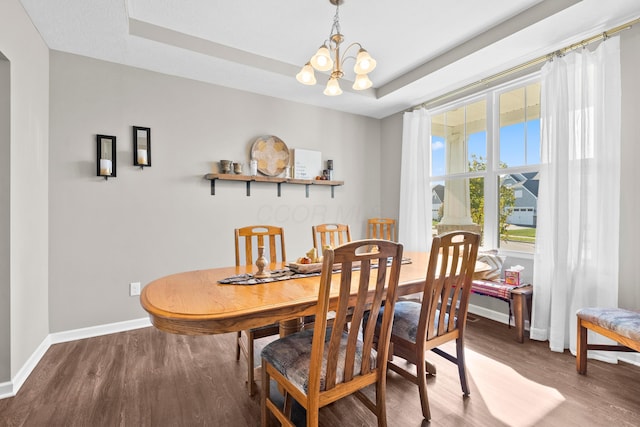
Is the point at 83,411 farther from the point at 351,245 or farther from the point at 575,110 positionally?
the point at 575,110

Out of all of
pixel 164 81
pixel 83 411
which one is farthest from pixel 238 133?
pixel 83 411

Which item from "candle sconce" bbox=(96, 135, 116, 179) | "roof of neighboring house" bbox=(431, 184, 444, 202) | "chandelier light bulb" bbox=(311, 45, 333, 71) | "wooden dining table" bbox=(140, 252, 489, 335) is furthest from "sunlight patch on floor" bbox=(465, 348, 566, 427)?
"candle sconce" bbox=(96, 135, 116, 179)

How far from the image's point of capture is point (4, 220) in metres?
1.86

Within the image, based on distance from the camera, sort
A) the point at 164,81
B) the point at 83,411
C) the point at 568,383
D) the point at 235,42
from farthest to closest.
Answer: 1. the point at 164,81
2. the point at 235,42
3. the point at 568,383
4. the point at 83,411

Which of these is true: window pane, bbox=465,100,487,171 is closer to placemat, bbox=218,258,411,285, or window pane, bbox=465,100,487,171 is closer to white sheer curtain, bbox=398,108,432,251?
white sheer curtain, bbox=398,108,432,251

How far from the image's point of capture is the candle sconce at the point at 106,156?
272cm

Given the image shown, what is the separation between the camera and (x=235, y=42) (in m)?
2.77

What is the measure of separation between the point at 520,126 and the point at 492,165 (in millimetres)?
435

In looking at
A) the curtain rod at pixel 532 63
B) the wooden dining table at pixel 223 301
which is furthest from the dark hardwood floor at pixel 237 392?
the curtain rod at pixel 532 63

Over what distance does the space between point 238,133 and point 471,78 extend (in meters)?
2.52

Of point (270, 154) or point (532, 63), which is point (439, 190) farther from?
point (270, 154)

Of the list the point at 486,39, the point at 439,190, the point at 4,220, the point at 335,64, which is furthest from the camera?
the point at 439,190

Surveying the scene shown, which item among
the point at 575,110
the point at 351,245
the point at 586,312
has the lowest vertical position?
the point at 586,312

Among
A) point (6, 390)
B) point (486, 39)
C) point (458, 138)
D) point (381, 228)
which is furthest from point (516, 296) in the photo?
point (6, 390)
